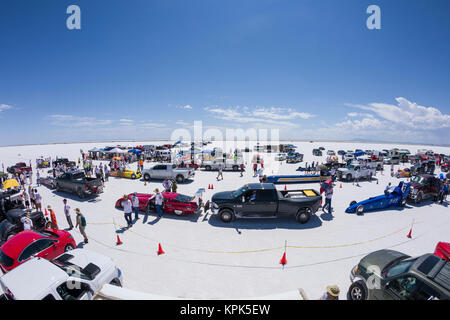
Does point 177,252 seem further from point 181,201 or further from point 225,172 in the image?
point 225,172

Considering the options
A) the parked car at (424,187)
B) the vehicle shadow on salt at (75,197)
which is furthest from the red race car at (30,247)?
the parked car at (424,187)

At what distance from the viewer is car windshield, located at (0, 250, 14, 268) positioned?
4.97 meters

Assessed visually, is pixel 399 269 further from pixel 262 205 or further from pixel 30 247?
pixel 30 247

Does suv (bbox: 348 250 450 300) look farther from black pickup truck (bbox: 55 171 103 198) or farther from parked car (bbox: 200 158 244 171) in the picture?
parked car (bbox: 200 158 244 171)

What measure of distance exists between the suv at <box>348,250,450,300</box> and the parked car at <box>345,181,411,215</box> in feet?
17.9

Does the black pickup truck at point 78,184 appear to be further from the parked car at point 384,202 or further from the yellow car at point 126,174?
the parked car at point 384,202

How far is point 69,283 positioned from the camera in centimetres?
384

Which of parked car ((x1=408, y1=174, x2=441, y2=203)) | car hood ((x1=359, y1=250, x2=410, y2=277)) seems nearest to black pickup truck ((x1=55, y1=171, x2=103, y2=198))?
car hood ((x1=359, y1=250, x2=410, y2=277))

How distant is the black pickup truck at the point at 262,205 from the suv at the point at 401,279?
12.1ft

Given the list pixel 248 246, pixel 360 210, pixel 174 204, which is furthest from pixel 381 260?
pixel 174 204

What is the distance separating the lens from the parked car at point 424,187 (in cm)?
1112
